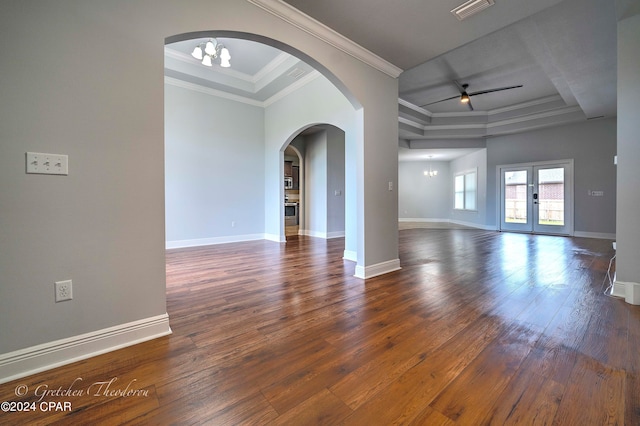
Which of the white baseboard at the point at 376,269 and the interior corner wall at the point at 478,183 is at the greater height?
the interior corner wall at the point at 478,183

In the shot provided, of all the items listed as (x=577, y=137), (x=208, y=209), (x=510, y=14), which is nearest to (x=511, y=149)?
(x=577, y=137)

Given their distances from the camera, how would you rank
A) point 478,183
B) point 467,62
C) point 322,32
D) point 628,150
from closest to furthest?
point 628,150, point 322,32, point 467,62, point 478,183

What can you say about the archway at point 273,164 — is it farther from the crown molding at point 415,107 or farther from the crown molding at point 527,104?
the crown molding at point 527,104

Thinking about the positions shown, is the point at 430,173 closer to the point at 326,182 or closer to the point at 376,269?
the point at 326,182

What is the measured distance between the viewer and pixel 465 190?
34.8 ft

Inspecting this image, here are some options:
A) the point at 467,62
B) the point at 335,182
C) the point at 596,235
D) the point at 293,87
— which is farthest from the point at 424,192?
the point at 293,87

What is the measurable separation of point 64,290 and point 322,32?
3.06 m

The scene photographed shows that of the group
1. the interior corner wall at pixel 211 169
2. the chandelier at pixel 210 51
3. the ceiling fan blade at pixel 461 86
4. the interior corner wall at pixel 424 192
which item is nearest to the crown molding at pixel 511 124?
the ceiling fan blade at pixel 461 86

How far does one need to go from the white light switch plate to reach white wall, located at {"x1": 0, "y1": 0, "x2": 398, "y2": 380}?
28 millimetres

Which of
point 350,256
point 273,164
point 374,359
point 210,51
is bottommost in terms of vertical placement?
point 374,359

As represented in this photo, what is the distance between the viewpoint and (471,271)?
3.62 m

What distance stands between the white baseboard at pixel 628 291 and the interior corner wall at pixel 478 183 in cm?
655

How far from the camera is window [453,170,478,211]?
32.3ft

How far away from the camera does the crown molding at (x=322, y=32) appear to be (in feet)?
7.74
